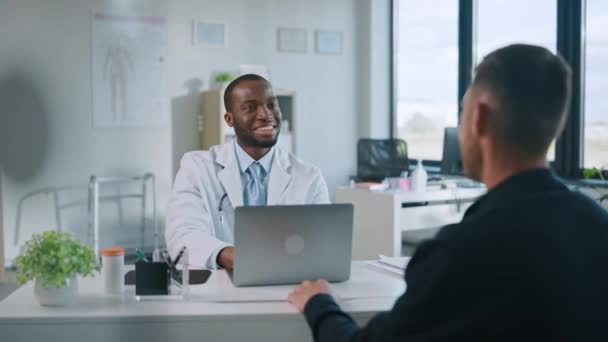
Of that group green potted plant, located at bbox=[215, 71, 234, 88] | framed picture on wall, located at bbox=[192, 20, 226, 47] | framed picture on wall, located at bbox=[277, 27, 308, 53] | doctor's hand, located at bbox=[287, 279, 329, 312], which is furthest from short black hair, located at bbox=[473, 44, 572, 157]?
framed picture on wall, located at bbox=[277, 27, 308, 53]

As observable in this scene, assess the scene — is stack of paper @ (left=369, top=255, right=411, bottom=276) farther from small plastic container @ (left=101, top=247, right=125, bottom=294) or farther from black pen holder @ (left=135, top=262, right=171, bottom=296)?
small plastic container @ (left=101, top=247, right=125, bottom=294)

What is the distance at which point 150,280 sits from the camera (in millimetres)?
1879

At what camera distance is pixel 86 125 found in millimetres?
5727

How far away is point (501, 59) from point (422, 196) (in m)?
3.62

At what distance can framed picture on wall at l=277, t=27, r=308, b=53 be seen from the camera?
21.4 feet

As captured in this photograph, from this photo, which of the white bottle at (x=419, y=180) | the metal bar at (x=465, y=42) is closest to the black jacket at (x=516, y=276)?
the white bottle at (x=419, y=180)

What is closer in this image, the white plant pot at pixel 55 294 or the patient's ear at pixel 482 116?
the patient's ear at pixel 482 116

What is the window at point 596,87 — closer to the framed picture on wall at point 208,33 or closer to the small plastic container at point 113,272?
the framed picture on wall at point 208,33

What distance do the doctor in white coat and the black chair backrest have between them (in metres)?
3.06

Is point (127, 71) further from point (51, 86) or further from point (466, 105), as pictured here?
point (466, 105)

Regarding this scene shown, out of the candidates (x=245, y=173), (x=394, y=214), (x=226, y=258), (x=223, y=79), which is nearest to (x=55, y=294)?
(x=226, y=258)

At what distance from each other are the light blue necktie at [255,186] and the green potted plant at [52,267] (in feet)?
3.03

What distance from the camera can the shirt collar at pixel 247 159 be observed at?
2.64m

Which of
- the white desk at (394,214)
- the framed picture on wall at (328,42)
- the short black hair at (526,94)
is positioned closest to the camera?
the short black hair at (526,94)
